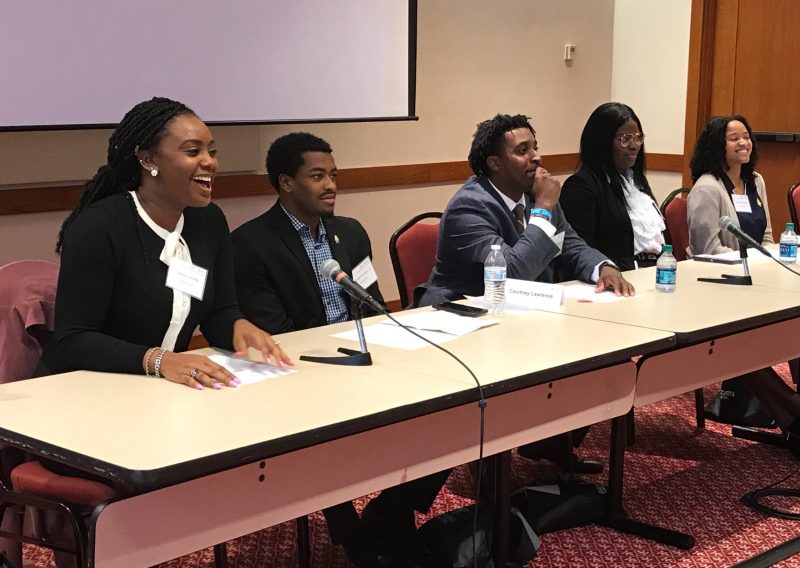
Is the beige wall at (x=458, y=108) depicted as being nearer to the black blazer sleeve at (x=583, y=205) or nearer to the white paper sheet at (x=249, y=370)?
the black blazer sleeve at (x=583, y=205)

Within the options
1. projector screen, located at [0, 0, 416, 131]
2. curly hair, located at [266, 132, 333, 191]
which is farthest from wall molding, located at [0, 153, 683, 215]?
curly hair, located at [266, 132, 333, 191]

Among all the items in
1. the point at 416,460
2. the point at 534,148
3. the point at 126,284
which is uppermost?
the point at 534,148

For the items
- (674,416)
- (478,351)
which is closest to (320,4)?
(674,416)

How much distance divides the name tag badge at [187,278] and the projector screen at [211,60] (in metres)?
1.66

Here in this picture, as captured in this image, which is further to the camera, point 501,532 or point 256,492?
point 501,532

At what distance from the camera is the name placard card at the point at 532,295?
3088mm

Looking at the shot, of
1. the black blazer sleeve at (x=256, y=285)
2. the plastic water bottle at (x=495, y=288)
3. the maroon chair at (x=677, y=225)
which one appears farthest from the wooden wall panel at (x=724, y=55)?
the black blazer sleeve at (x=256, y=285)

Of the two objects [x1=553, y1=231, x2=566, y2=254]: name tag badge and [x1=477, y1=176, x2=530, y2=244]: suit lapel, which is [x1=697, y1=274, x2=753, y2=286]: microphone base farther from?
[x1=477, y1=176, x2=530, y2=244]: suit lapel

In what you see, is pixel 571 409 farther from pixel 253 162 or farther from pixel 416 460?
pixel 253 162

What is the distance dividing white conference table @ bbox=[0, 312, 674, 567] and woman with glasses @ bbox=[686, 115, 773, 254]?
192 centimetres

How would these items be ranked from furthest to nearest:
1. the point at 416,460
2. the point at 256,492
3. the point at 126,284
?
the point at 126,284
the point at 416,460
the point at 256,492

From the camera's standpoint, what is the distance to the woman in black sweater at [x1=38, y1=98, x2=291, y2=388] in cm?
237

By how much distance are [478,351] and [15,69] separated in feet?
7.42

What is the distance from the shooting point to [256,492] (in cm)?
196
